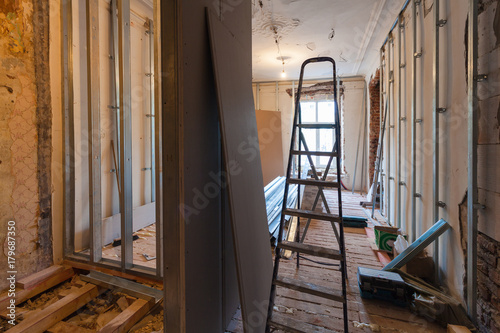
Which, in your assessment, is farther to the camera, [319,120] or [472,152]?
[319,120]

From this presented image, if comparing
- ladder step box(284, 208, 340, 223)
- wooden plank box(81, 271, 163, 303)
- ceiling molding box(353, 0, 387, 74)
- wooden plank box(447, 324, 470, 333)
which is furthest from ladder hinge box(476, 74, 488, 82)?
wooden plank box(81, 271, 163, 303)

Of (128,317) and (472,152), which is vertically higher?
(472,152)

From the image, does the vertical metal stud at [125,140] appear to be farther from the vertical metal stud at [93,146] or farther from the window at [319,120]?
the window at [319,120]

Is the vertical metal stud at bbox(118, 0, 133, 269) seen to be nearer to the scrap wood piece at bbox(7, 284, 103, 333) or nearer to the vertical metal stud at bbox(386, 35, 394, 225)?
the scrap wood piece at bbox(7, 284, 103, 333)

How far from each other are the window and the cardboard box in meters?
4.50

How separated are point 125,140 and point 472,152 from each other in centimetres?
255

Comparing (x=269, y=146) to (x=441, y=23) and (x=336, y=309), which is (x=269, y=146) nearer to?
(x=441, y=23)

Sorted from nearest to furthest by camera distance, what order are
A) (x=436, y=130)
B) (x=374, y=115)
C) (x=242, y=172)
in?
(x=242, y=172) < (x=436, y=130) < (x=374, y=115)

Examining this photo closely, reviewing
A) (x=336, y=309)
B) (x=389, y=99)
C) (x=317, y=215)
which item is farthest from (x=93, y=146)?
(x=389, y=99)

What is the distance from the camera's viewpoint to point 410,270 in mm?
2152

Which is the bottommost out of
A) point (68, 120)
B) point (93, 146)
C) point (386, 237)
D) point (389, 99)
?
point (386, 237)

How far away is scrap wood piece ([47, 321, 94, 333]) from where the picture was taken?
59.9 inches

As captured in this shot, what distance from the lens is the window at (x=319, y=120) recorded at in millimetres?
7000

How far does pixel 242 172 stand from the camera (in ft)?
4.98
